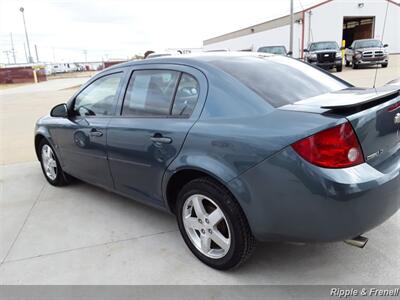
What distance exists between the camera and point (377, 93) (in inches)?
94.5

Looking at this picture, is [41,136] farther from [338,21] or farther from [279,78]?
[338,21]

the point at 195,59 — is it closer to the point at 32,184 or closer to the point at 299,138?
the point at 299,138

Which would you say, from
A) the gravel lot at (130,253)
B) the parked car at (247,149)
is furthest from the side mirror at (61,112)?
the gravel lot at (130,253)

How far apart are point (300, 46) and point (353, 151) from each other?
3322 centimetres

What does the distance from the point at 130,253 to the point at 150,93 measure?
1378 mm

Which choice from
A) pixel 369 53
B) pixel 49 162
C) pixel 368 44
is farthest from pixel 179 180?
pixel 368 44

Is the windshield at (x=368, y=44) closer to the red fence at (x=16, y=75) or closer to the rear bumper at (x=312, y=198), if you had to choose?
the rear bumper at (x=312, y=198)

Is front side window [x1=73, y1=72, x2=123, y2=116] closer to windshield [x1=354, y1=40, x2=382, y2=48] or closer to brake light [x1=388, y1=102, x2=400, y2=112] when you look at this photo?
brake light [x1=388, y1=102, x2=400, y2=112]

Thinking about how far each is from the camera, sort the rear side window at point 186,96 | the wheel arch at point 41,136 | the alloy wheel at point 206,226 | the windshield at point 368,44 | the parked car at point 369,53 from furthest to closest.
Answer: the windshield at point 368,44
the parked car at point 369,53
the wheel arch at point 41,136
the rear side window at point 186,96
the alloy wheel at point 206,226

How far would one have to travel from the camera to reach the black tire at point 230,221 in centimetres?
238

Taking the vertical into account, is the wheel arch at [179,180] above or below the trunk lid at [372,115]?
below

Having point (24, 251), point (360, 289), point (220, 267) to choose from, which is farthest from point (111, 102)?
point (360, 289)

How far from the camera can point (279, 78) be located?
275 cm

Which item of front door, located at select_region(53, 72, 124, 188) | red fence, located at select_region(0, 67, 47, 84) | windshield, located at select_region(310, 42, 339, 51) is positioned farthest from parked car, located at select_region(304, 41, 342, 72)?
red fence, located at select_region(0, 67, 47, 84)
